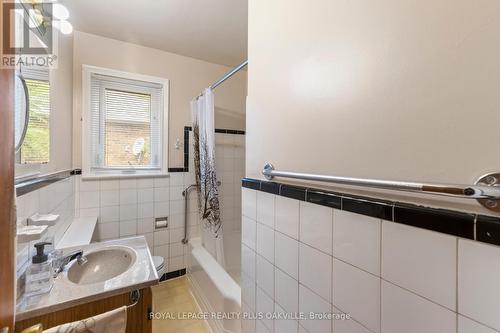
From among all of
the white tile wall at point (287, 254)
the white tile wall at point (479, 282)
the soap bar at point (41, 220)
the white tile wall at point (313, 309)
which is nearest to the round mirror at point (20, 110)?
the soap bar at point (41, 220)

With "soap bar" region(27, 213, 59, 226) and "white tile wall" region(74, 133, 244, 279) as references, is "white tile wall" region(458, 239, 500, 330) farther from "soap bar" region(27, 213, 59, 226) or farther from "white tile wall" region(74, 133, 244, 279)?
"white tile wall" region(74, 133, 244, 279)

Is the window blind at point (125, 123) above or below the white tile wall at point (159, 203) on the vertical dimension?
above

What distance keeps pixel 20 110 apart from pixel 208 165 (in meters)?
1.32

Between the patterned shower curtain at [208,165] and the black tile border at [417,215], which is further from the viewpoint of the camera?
the patterned shower curtain at [208,165]

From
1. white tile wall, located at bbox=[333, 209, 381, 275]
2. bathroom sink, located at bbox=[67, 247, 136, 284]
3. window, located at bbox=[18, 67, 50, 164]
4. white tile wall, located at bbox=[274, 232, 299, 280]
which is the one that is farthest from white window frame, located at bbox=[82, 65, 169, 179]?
white tile wall, located at bbox=[333, 209, 381, 275]

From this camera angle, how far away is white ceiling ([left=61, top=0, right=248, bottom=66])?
5.71 ft

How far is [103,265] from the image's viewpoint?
1.33 meters

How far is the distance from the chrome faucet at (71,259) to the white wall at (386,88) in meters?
1.17

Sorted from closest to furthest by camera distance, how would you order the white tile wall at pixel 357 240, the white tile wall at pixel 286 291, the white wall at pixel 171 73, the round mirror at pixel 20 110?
1. the white tile wall at pixel 357 240
2. the white tile wall at pixel 286 291
3. the round mirror at pixel 20 110
4. the white wall at pixel 171 73

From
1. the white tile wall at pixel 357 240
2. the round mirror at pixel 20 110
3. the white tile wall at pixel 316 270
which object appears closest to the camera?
the white tile wall at pixel 357 240

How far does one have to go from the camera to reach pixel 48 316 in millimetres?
881

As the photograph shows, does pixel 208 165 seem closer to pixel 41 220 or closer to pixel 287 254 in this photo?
pixel 41 220

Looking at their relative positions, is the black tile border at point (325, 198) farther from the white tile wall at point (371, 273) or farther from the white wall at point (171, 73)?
A: the white wall at point (171, 73)

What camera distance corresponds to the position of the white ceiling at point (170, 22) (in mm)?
1739
